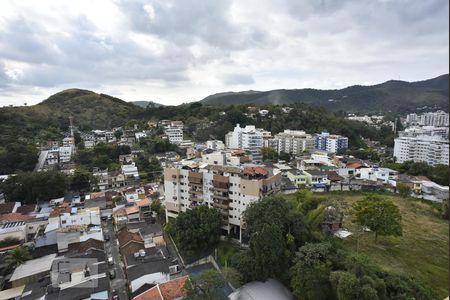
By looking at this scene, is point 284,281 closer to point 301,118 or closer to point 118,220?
point 118,220

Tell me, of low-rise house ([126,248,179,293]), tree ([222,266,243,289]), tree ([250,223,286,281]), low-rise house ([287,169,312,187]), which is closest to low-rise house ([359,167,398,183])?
low-rise house ([287,169,312,187])

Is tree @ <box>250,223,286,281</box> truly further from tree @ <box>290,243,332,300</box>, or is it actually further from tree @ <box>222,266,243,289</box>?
tree @ <box>290,243,332,300</box>

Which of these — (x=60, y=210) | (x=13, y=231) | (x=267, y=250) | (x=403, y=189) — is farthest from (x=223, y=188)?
(x=403, y=189)

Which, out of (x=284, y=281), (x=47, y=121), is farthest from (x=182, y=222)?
(x=47, y=121)

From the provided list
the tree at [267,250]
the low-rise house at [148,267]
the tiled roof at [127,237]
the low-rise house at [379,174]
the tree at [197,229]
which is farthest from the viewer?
the low-rise house at [379,174]

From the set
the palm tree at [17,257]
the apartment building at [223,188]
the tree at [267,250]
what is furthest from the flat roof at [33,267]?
the tree at [267,250]

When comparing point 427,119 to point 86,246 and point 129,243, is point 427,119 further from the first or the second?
point 86,246

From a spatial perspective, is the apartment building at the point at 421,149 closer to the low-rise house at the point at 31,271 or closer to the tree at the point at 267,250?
the tree at the point at 267,250
